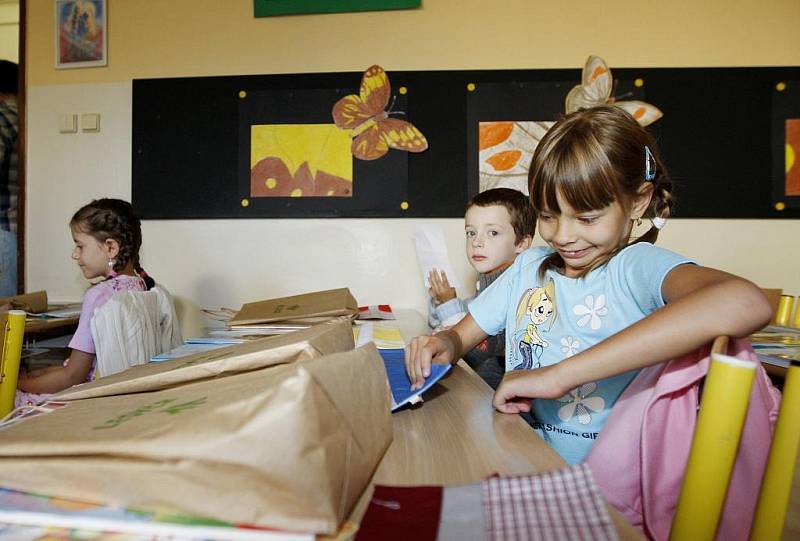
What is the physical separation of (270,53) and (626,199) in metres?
1.90

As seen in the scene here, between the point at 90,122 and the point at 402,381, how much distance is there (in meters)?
2.25

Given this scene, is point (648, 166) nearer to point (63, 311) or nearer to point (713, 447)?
point (713, 447)

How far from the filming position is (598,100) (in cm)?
228

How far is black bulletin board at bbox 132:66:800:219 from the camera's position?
2260 mm

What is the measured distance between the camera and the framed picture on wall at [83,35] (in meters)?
2.46

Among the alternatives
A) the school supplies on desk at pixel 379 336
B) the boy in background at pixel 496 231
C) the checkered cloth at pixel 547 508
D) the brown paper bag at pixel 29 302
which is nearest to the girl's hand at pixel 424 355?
the school supplies on desk at pixel 379 336

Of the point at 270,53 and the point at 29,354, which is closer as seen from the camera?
the point at 29,354

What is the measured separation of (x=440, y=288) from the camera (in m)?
1.97

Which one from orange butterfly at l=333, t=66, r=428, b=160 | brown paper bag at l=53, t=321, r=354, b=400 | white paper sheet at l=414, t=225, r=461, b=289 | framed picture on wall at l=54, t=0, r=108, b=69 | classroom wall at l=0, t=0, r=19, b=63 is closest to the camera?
brown paper bag at l=53, t=321, r=354, b=400

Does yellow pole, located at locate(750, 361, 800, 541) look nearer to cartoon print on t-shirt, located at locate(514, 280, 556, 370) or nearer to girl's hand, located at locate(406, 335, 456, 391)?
girl's hand, located at locate(406, 335, 456, 391)

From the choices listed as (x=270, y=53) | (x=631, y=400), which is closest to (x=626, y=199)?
(x=631, y=400)

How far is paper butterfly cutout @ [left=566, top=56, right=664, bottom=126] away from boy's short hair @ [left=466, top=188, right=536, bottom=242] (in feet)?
2.18

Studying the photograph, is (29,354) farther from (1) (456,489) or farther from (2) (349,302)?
(1) (456,489)

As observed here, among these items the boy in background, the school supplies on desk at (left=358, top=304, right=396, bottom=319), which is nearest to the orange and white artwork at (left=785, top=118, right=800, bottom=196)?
the boy in background
